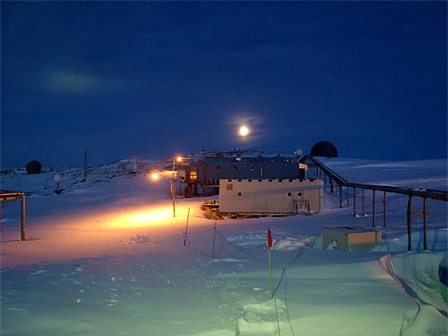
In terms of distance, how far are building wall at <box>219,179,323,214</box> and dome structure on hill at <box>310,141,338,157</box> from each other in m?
42.7

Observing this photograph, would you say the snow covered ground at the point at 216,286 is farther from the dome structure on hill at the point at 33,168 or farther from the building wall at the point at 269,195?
the dome structure on hill at the point at 33,168

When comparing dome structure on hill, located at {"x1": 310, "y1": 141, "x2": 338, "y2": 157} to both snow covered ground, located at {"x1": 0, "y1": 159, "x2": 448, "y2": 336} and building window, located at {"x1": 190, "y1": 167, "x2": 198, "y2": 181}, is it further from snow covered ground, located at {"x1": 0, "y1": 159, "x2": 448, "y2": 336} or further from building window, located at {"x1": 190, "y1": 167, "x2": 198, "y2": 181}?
snow covered ground, located at {"x1": 0, "y1": 159, "x2": 448, "y2": 336}

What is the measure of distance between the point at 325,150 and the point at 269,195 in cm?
4414

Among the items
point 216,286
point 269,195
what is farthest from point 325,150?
point 216,286

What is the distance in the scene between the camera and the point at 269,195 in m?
32.0

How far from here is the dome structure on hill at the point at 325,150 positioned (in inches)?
2869

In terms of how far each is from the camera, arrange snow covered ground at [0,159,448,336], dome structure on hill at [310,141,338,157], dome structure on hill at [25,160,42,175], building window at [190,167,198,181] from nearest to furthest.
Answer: snow covered ground at [0,159,448,336]
building window at [190,167,198,181]
dome structure on hill at [310,141,338,157]
dome structure on hill at [25,160,42,175]

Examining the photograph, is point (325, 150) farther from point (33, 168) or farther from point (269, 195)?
point (33, 168)

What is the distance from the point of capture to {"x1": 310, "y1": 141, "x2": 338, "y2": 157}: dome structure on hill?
2869 inches

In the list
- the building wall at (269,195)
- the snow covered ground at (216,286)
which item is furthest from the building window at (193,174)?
the snow covered ground at (216,286)

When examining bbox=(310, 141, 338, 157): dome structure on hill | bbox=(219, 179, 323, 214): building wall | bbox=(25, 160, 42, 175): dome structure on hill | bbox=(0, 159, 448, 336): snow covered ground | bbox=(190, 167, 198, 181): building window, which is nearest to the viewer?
bbox=(0, 159, 448, 336): snow covered ground

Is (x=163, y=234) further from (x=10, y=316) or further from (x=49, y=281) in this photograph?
(x=10, y=316)

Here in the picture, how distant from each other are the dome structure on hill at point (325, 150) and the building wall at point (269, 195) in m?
42.7

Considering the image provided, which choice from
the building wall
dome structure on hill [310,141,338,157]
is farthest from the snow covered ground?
dome structure on hill [310,141,338,157]
